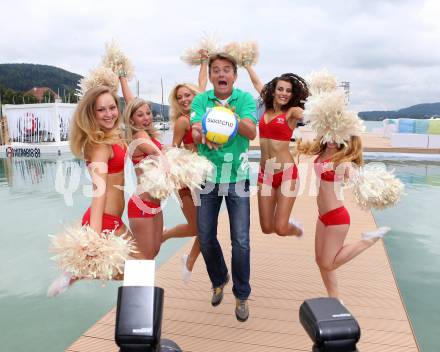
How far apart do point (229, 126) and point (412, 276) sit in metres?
3.73

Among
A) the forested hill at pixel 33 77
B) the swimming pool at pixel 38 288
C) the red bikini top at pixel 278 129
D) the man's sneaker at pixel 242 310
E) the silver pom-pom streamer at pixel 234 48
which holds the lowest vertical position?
the swimming pool at pixel 38 288

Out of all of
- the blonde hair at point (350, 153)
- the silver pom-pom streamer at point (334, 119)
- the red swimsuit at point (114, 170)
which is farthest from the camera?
the blonde hair at point (350, 153)

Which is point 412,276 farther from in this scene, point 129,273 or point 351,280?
point 129,273

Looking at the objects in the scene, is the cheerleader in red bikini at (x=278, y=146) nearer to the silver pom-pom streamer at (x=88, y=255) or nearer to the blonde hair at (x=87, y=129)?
the blonde hair at (x=87, y=129)

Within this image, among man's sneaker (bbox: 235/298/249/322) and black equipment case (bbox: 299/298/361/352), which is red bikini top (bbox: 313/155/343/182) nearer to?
man's sneaker (bbox: 235/298/249/322)

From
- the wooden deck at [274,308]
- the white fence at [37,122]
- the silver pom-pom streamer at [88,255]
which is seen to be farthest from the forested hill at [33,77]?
the silver pom-pom streamer at [88,255]

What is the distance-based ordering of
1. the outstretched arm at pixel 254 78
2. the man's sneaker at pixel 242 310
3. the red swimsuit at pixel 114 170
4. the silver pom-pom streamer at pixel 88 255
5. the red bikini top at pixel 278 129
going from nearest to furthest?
the silver pom-pom streamer at pixel 88 255 < the red swimsuit at pixel 114 170 < the man's sneaker at pixel 242 310 < the red bikini top at pixel 278 129 < the outstretched arm at pixel 254 78

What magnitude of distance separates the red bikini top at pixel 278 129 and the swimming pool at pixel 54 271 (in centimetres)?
229

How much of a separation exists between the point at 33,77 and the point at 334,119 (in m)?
154

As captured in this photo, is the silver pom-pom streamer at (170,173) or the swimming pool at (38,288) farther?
the swimming pool at (38,288)

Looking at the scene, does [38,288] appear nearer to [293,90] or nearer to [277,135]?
[277,135]

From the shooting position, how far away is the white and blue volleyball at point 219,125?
9.94 ft

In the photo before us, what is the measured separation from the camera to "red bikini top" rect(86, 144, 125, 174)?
Answer: 300 cm

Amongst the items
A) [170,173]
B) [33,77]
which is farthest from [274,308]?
[33,77]
